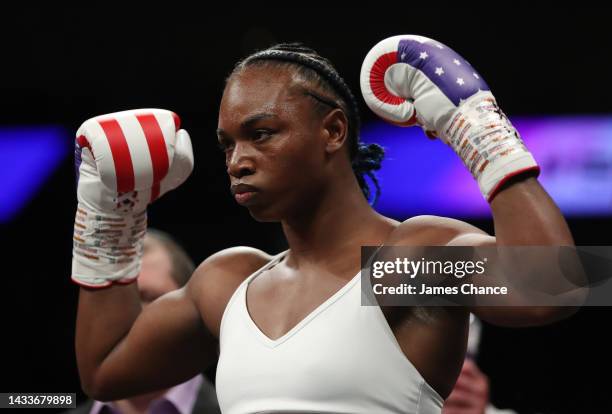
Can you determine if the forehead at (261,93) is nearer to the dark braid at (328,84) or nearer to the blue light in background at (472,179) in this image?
the dark braid at (328,84)

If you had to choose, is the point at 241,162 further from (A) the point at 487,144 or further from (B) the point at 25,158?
(B) the point at 25,158

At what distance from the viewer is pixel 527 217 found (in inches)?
52.1

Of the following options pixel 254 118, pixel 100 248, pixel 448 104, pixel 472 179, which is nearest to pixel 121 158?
pixel 100 248

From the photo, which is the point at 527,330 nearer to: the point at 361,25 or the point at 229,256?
the point at 361,25

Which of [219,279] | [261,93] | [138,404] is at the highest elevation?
[261,93]

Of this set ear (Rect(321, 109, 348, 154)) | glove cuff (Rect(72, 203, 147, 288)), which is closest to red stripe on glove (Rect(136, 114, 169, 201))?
glove cuff (Rect(72, 203, 147, 288))

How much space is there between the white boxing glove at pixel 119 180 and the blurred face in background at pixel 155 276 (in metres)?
0.71

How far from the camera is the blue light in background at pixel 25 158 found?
4.03m

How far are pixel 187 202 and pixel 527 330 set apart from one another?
5.36 feet

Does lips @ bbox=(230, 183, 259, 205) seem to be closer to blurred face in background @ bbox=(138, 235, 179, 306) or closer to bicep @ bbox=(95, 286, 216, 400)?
bicep @ bbox=(95, 286, 216, 400)

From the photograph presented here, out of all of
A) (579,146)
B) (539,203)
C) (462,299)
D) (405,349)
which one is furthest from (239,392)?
(579,146)

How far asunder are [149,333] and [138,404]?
2.83ft

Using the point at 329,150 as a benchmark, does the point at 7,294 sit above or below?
below

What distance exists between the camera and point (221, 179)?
4152 millimetres
